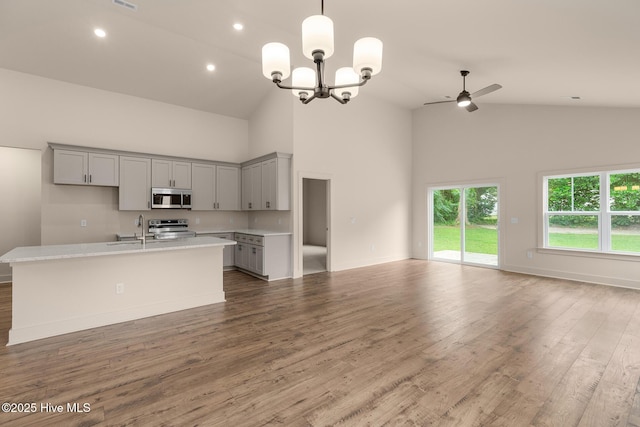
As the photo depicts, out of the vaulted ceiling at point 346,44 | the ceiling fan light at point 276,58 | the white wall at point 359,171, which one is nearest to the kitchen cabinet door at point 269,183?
the white wall at point 359,171

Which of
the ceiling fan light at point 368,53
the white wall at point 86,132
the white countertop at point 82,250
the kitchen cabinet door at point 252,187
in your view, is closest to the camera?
the ceiling fan light at point 368,53

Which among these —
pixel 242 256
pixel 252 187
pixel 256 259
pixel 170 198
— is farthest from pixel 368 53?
pixel 170 198

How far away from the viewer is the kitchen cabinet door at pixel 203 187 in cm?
633

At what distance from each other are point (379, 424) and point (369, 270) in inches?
188

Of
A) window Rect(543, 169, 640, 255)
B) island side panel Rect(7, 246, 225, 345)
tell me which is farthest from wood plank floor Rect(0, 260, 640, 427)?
window Rect(543, 169, 640, 255)

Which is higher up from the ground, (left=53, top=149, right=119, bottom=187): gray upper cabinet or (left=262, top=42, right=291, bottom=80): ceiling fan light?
(left=262, top=42, right=291, bottom=80): ceiling fan light

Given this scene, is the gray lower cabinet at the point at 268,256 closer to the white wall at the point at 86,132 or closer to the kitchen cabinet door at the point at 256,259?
the kitchen cabinet door at the point at 256,259

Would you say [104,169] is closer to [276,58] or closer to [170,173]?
[170,173]

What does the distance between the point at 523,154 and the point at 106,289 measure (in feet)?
24.6

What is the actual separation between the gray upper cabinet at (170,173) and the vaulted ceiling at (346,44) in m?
1.41

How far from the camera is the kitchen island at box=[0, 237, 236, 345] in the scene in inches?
118

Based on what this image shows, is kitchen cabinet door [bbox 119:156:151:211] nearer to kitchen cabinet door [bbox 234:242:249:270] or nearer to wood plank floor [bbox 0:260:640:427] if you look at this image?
kitchen cabinet door [bbox 234:242:249:270]

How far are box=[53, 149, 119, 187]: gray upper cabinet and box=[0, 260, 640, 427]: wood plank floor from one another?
2.31 m

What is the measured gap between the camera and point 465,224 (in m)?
7.16
